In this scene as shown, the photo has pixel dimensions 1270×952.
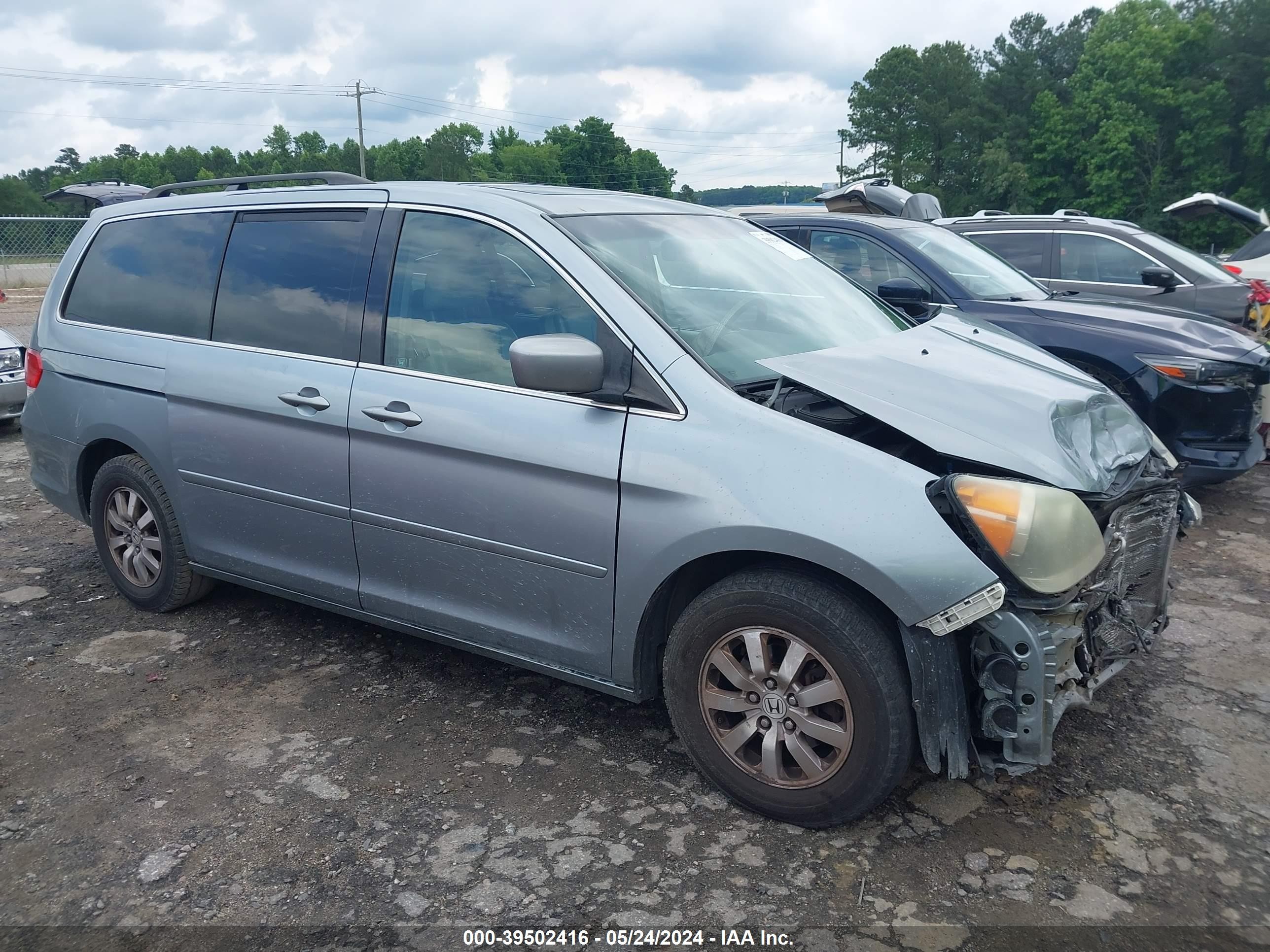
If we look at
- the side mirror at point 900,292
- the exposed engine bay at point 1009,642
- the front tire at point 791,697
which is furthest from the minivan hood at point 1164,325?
the front tire at point 791,697

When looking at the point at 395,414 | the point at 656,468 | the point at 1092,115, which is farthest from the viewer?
the point at 1092,115

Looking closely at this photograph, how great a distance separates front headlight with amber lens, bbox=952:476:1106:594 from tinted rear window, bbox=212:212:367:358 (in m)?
2.20

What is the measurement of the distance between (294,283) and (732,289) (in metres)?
1.66

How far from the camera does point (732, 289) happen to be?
11.6 ft

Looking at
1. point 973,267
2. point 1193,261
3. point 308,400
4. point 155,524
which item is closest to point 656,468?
point 308,400

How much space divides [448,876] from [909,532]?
5.00ft

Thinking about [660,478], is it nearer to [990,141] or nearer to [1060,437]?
[1060,437]

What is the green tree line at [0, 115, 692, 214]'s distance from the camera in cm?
5775

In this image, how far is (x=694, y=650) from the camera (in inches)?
115

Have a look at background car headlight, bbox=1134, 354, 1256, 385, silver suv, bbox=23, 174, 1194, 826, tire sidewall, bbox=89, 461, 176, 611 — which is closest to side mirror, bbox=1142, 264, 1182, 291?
background car headlight, bbox=1134, 354, 1256, 385

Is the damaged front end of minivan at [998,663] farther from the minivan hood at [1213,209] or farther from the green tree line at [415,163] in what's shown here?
the green tree line at [415,163]

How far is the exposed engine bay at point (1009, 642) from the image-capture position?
2.58 m

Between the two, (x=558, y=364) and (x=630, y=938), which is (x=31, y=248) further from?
(x=630, y=938)

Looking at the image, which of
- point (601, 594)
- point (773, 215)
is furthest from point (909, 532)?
point (773, 215)
